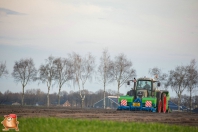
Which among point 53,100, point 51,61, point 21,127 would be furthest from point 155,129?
point 53,100

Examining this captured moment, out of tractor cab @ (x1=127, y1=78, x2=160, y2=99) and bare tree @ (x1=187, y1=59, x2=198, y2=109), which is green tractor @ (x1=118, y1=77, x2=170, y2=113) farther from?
bare tree @ (x1=187, y1=59, x2=198, y2=109)

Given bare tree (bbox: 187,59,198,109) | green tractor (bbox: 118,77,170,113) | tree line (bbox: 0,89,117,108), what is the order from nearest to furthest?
green tractor (bbox: 118,77,170,113)
bare tree (bbox: 187,59,198,109)
tree line (bbox: 0,89,117,108)

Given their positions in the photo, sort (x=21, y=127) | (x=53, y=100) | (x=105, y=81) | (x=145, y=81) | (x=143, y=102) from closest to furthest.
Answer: (x=21, y=127), (x=143, y=102), (x=145, y=81), (x=105, y=81), (x=53, y=100)

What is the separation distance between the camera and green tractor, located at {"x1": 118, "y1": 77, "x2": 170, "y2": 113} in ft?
98.8

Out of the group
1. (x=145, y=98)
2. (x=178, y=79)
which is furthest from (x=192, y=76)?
(x=145, y=98)

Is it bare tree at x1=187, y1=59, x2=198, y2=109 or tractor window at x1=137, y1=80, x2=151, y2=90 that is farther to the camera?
bare tree at x1=187, y1=59, x2=198, y2=109

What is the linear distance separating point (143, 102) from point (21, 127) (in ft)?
63.0

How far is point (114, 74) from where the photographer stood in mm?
59000

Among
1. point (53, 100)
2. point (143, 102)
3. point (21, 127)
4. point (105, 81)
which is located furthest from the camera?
point (53, 100)

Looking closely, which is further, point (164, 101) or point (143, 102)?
point (164, 101)

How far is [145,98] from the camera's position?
29953mm

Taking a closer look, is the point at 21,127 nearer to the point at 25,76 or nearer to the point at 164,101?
the point at 164,101

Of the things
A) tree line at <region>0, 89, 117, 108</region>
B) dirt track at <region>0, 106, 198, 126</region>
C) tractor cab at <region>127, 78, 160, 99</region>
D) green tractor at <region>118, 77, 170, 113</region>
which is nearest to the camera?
dirt track at <region>0, 106, 198, 126</region>

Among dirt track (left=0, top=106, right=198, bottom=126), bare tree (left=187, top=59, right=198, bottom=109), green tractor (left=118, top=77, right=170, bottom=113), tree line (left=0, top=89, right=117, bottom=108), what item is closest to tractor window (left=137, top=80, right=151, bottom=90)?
green tractor (left=118, top=77, right=170, bottom=113)
